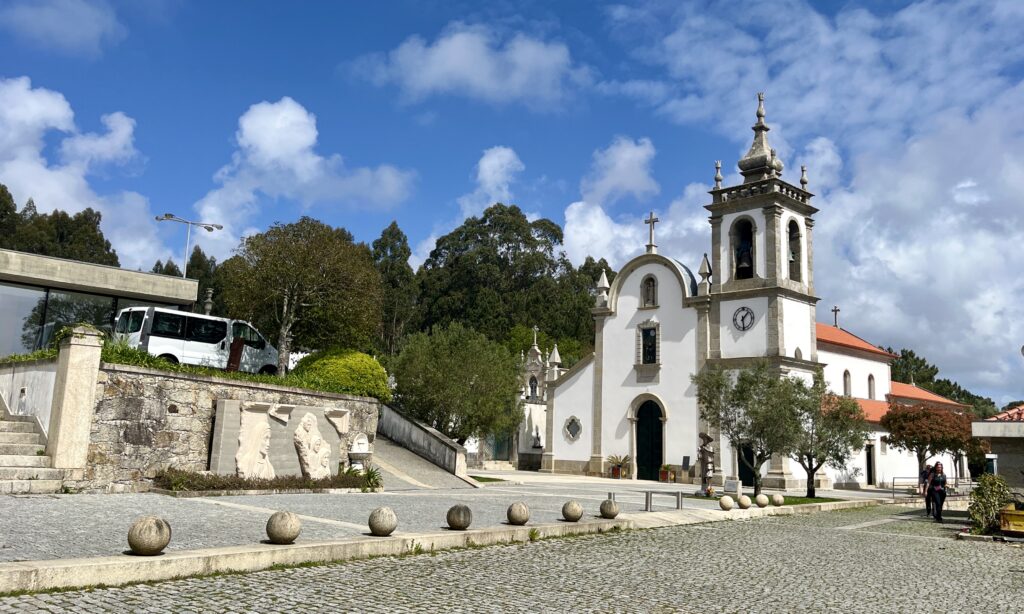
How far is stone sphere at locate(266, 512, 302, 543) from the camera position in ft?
29.1

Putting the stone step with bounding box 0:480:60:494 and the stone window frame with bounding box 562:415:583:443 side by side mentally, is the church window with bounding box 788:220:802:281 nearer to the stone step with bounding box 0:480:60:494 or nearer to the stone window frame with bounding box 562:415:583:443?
the stone window frame with bounding box 562:415:583:443

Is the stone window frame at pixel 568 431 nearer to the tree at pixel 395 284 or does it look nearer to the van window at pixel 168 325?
the van window at pixel 168 325

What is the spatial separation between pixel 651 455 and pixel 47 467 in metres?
28.5

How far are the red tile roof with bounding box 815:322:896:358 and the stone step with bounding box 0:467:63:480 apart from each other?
110ft

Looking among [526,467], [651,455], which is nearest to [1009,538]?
[651,455]

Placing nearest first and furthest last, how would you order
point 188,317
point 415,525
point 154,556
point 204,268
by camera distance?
1. point 154,556
2. point 415,525
3. point 188,317
4. point 204,268

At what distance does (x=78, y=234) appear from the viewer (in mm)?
72562

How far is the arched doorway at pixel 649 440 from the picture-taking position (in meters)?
38.5

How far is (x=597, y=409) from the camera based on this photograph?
134 ft

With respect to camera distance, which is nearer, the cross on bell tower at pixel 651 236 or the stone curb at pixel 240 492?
the stone curb at pixel 240 492

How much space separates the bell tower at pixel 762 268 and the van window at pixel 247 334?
68.3 ft

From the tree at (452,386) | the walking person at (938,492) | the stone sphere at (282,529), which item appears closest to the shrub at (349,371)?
the tree at (452,386)

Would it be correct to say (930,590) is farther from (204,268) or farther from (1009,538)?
(204,268)

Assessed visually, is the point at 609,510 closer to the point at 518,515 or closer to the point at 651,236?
the point at 518,515
